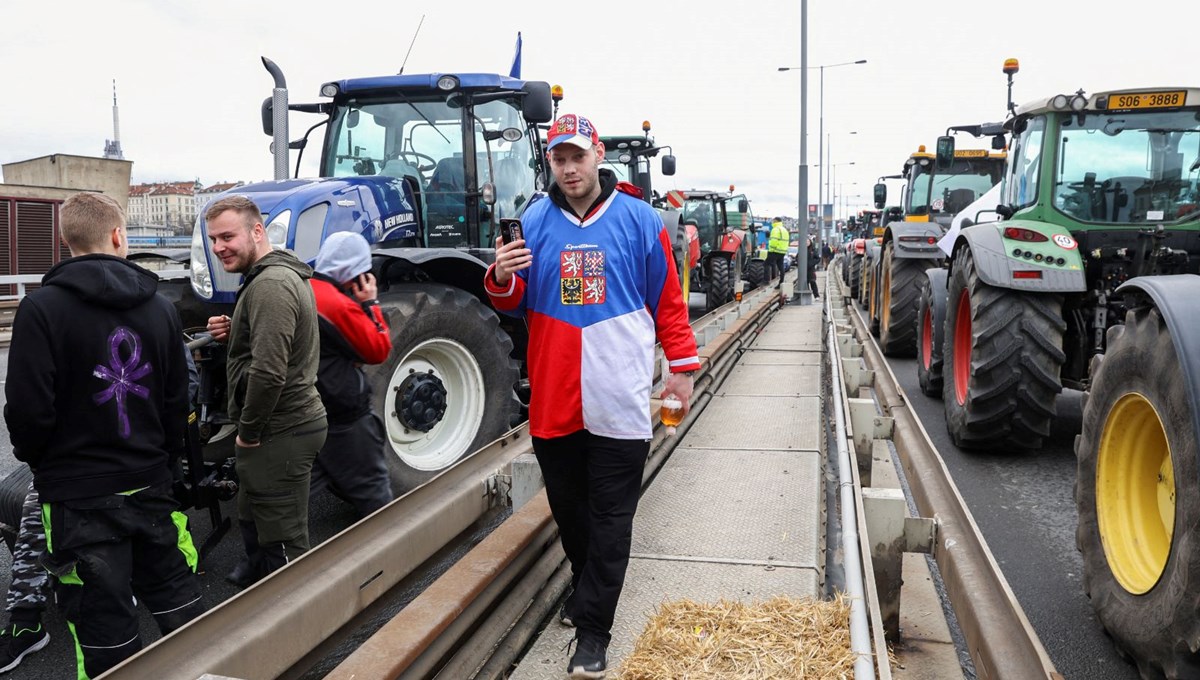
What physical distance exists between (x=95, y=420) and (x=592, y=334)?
1.71 metres

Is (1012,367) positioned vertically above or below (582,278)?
below

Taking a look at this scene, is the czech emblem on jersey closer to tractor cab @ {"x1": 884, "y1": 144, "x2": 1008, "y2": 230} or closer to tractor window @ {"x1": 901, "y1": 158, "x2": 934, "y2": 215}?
tractor cab @ {"x1": 884, "y1": 144, "x2": 1008, "y2": 230}

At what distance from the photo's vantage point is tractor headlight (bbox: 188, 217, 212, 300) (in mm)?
5344

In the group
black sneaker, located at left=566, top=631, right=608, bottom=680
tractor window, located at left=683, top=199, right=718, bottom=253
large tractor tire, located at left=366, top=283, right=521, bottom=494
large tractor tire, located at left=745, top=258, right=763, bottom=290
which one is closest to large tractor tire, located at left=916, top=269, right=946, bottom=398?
large tractor tire, located at left=366, top=283, right=521, bottom=494

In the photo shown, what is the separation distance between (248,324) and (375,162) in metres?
3.59

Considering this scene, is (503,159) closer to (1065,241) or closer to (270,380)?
(270,380)

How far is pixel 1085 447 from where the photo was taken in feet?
12.2

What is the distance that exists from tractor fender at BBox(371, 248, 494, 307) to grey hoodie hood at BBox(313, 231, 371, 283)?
1.26 m

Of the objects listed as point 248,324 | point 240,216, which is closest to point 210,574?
point 248,324

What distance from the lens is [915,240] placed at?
11.5m

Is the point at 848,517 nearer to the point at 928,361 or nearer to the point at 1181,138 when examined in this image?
the point at 1181,138

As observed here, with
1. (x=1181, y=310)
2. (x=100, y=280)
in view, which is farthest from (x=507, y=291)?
(x=1181, y=310)

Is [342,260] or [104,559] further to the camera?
[342,260]

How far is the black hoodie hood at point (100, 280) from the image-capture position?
2977mm
